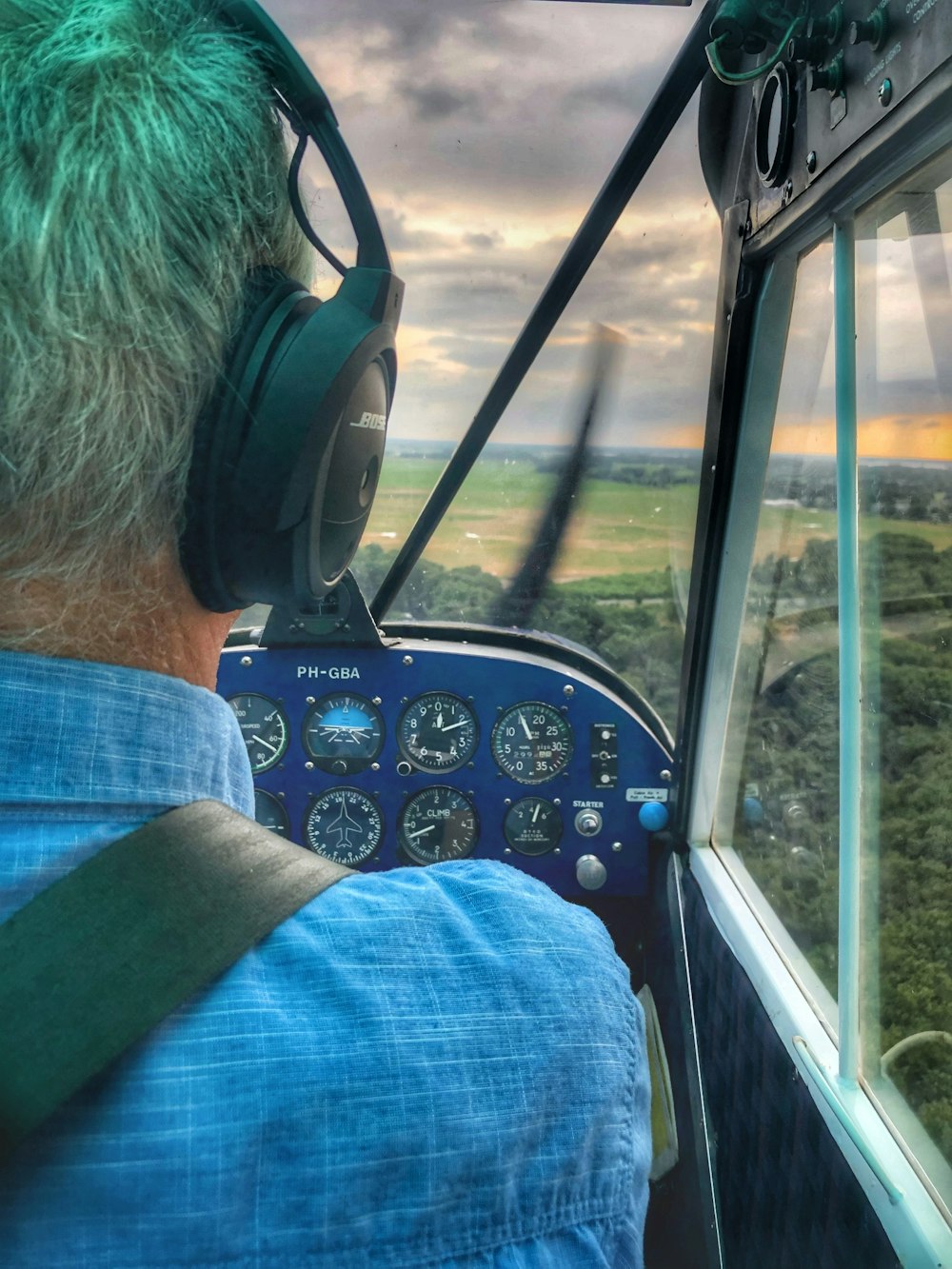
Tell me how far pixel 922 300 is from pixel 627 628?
4.94 ft

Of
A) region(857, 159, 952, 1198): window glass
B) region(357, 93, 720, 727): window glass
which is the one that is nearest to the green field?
region(357, 93, 720, 727): window glass

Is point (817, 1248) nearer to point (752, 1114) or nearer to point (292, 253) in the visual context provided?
point (752, 1114)

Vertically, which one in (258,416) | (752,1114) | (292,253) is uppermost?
(292,253)

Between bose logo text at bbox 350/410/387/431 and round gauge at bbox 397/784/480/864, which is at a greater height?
bose logo text at bbox 350/410/387/431

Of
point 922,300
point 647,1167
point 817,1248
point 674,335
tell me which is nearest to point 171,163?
point 647,1167

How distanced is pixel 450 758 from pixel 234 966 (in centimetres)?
229

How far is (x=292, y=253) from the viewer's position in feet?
2.73

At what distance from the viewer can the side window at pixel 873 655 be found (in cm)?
134

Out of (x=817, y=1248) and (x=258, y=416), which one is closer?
(x=258, y=416)

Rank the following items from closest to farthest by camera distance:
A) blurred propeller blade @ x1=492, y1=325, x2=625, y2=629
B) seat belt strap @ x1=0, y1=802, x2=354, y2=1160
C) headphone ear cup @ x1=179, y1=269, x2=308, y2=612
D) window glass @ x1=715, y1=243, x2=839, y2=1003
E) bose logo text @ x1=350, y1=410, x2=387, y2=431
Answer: seat belt strap @ x1=0, y1=802, x2=354, y2=1160
headphone ear cup @ x1=179, y1=269, x2=308, y2=612
bose logo text @ x1=350, y1=410, x2=387, y2=431
window glass @ x1=715, y1=243, x2=839, y2=1003
blurred propeller blade @ x1=492, y1=325, x2=625, y2=629

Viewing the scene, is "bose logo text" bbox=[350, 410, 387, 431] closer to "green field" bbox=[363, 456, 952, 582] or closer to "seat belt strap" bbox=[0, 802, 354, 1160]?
"seat belt strap" bbox=[0, 802, 354, 1160]

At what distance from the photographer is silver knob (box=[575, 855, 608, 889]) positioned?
2.87 metres

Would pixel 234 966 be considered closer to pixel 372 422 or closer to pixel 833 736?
pixel 372 422

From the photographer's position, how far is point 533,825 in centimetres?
293
